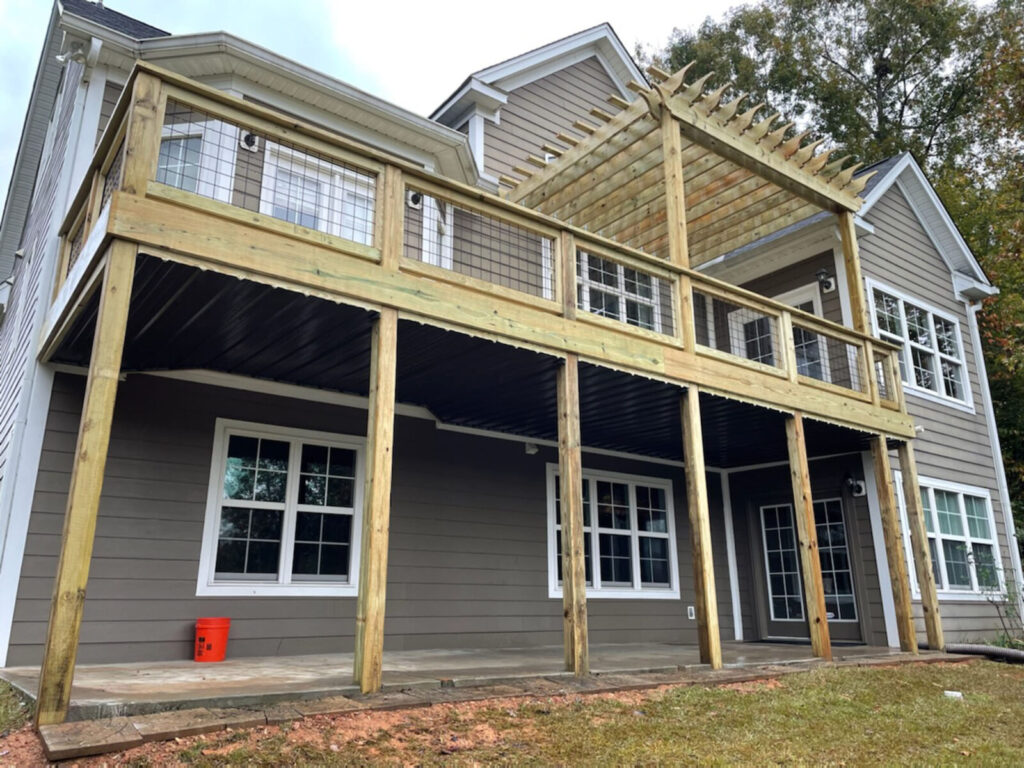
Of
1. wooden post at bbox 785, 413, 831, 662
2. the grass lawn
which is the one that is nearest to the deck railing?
wooden post at bbox 785, 413, 831, 662

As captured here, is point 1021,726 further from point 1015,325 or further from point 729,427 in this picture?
point 1015,325

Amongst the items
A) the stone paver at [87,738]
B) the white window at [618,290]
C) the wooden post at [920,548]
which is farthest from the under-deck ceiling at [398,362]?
A: the stone paver at [87,738]

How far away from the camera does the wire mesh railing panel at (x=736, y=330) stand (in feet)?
37.9

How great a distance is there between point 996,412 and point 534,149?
11.8m

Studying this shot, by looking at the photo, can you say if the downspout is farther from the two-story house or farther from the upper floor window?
the upper floor window

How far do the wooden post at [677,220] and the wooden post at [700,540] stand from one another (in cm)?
68

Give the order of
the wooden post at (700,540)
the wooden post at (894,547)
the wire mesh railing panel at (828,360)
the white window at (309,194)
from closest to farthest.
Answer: the wooden post at (700,540) → the white window at (309,194) → the wooden post at (894,547) → the wire mesh railing panel at (828,360)

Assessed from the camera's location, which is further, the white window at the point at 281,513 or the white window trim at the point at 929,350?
the white window trim at the point at 929,350

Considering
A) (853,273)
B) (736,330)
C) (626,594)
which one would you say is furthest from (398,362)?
(736,330)

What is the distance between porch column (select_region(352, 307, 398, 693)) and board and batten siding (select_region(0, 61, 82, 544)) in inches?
135

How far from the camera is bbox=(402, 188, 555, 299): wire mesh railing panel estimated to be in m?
9.09

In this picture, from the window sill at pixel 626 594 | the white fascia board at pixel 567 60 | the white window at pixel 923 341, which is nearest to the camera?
the window sill at pixel 626 594

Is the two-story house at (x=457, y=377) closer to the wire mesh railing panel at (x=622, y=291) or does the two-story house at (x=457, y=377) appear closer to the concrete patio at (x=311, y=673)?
the wire mesh railing panel at (x=622, y=291)

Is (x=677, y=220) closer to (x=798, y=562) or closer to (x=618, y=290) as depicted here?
(x=618, y=290)
